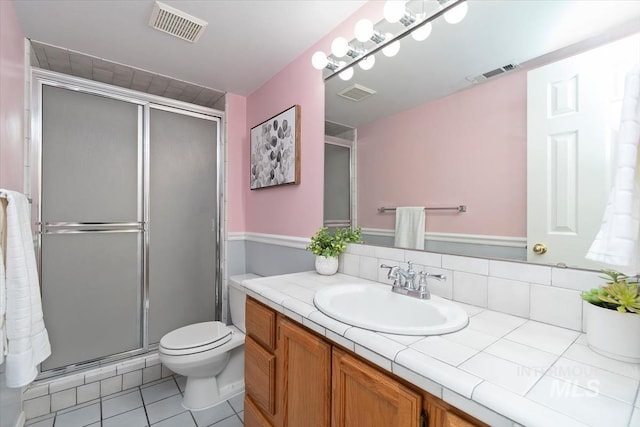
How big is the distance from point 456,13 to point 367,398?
1.37m

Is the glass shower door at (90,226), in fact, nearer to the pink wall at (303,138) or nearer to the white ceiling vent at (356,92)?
the pink wall at (303,138)

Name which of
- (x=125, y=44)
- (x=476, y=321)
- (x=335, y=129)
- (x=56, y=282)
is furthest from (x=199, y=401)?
(x=125, y=44)

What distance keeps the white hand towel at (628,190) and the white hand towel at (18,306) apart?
74.1 inches

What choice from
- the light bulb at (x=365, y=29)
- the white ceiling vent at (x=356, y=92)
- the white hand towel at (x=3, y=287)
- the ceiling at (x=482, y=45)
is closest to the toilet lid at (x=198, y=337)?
the white hand towel at (x=3, y=287)

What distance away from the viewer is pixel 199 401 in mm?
1785

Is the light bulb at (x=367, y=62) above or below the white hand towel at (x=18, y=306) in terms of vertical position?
above

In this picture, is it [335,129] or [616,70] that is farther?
[335,129]

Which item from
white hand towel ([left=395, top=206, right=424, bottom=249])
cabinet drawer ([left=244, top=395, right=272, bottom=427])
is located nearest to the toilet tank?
cabinet drawer ([left=244, top=395, right=272, bottom=427])

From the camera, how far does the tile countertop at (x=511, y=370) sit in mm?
475

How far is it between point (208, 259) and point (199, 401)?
1001mm

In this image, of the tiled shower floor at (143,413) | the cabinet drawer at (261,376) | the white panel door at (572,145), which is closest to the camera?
the white panel door at (572,145)

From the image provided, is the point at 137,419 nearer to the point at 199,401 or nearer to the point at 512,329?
the point at 199,401

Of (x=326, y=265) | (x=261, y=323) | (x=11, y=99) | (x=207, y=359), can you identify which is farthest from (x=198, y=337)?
(x=11, y=99)

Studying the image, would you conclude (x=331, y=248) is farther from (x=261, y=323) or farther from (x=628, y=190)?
(x=628, y=190)
